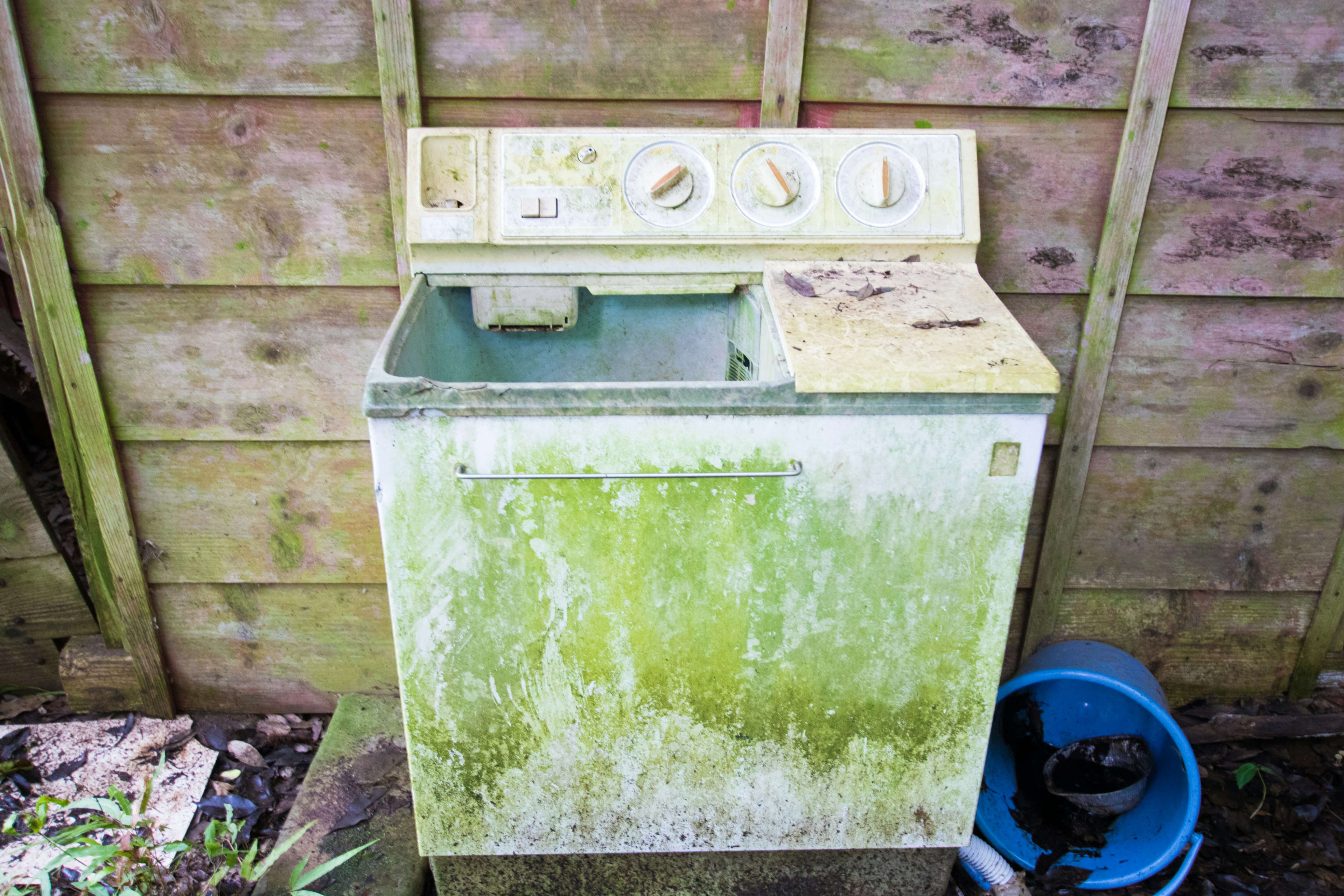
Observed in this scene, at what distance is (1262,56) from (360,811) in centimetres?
227

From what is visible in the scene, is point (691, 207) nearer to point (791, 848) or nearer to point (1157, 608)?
point (791, 848)

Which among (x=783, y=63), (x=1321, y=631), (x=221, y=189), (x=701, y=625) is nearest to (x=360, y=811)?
(x=701, y=625)

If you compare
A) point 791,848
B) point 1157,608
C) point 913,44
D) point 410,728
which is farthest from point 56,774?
point 1157,608

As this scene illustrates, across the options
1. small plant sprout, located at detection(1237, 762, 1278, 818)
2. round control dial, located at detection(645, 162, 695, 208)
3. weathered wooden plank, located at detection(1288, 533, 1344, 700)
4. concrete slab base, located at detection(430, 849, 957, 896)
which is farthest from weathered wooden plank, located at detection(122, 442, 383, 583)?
weathered wooden plank, located at detection(1288, 533, 1344, 700)

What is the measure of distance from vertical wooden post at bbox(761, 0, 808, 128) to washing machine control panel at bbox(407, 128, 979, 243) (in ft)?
0.44

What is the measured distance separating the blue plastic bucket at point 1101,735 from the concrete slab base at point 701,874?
0.35 m

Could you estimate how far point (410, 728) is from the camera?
4.29 feet

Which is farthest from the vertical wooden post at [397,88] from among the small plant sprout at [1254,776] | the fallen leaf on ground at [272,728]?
the small plant sprout at [1254,776]

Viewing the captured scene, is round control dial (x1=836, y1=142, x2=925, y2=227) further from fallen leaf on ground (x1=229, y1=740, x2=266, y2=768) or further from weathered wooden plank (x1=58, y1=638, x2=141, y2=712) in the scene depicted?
weathered wooden plank (x1=58, y1=638, x2=141, y2=712)

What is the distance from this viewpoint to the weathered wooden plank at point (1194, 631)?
203 centimetres

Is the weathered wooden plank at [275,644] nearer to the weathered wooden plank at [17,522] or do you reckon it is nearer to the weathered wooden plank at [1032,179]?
the weathered wooden plank at [17,522]

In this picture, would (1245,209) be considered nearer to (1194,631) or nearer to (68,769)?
(1194,631)

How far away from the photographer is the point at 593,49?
60.2 inches

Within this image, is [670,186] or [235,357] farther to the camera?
[235,357]
